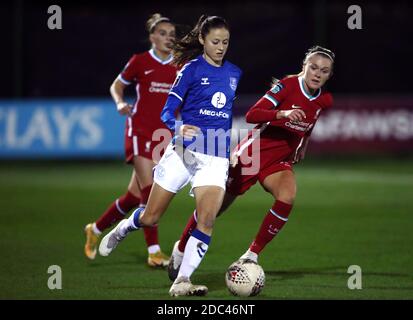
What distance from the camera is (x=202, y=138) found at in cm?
676

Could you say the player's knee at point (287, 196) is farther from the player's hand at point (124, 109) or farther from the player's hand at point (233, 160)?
the player's hand at point (124, 109)

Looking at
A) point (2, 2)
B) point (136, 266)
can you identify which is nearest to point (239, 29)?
point (2, 2)

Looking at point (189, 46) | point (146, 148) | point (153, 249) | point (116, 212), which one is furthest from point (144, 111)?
point (189, 46)

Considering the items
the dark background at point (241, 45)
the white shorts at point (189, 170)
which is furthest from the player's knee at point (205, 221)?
the dark background at point (241, 45)

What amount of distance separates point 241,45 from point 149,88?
10.6 meters

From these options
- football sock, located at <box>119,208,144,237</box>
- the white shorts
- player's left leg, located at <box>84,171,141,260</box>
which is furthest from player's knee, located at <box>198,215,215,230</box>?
player's left leg, located at <box>84,171,141,260</box>

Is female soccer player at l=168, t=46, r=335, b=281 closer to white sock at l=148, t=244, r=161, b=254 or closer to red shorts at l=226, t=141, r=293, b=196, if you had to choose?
red shorts at l=226, t=141, r=293, b=196

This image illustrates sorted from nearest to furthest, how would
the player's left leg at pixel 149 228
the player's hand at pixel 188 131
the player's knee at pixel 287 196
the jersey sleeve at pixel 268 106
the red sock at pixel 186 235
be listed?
the player's hand at pixel 188 131
the jersey sleeve at pixel 268 106
the red sock at pixel 186 235
the player's knee at pixel 287 196
the player's left leg at pixel 149 228

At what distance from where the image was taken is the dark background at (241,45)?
742 inches

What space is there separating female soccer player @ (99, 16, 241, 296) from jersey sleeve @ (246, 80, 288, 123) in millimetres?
276

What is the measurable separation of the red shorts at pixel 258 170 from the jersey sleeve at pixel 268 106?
18.4 inches

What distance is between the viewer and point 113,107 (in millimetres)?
17422

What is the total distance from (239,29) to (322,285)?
12484 mm
